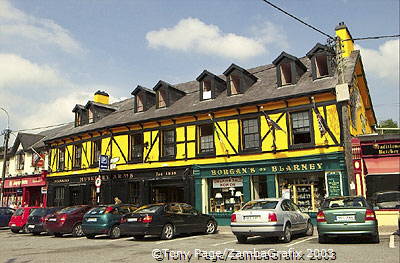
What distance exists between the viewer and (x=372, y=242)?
10633mm

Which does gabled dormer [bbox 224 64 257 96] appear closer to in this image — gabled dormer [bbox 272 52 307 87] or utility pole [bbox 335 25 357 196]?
gabled dormer [bbox 272 52 307 87]

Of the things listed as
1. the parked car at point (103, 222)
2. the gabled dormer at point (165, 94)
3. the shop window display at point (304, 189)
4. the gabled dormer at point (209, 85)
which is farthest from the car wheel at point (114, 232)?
the gabled dormer at point (165, 94)

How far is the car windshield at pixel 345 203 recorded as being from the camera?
1064 cm

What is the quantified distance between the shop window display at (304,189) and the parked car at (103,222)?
7829mm

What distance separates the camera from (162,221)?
1330 centimetres

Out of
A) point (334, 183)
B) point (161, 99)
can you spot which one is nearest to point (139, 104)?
point (161, 99)

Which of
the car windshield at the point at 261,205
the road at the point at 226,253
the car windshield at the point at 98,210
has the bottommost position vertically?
the road at the point at 226,253

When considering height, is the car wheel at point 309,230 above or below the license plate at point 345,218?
below

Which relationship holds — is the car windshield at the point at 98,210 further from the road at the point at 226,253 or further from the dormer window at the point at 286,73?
the dormer window at the point at 286,73

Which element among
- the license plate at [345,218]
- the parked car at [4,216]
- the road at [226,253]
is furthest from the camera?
the parked car at [4,216]

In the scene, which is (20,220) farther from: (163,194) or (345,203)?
(345,203)

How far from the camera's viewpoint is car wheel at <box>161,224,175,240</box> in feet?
43.4

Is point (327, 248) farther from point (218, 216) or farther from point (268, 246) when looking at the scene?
point (218, 216)

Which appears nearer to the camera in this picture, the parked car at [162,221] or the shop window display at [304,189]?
the parked car at [162,221]
